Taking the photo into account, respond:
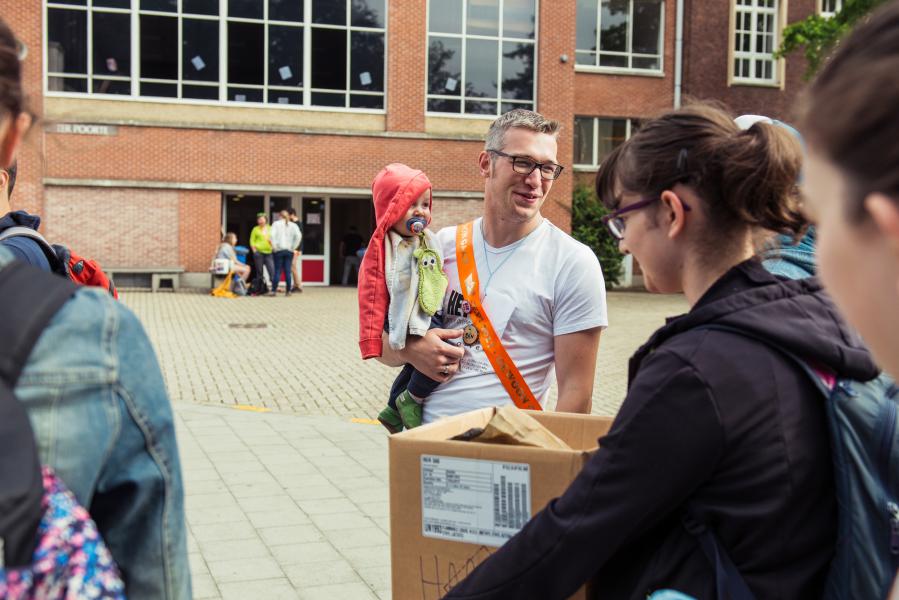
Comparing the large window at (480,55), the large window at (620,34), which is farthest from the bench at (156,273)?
the large window at (620,34)

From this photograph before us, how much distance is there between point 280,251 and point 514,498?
21856mm

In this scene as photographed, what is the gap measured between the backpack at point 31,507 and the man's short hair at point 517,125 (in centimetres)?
235

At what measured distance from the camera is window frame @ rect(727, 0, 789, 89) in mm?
31078

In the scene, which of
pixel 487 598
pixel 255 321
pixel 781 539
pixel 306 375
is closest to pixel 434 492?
pixel 487 598

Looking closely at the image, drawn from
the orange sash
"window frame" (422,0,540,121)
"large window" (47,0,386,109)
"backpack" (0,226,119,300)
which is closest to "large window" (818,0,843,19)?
"window frame" (422,0,540,121)

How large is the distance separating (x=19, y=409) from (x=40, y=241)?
217 cm

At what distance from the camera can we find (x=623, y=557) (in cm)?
167

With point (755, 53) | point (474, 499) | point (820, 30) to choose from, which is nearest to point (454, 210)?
point (820, 30)

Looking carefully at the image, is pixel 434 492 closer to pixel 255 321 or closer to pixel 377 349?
pixel 377 349

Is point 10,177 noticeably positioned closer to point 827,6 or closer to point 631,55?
point 631,55

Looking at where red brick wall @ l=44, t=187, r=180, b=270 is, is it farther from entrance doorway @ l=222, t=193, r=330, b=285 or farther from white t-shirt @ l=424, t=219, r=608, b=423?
white t-shirt @ l=424, t=219, r=608, b=423

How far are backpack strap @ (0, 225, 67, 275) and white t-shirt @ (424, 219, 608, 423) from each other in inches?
53.7

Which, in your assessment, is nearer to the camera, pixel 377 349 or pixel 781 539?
pixel 781 539

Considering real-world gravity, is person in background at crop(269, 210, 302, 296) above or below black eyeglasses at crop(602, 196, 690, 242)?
below
